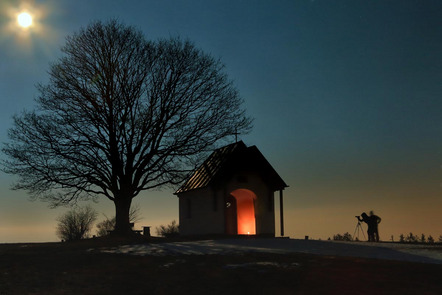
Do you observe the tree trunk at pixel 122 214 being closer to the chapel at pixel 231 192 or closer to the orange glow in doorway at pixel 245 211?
the chapel at pixel 231 192

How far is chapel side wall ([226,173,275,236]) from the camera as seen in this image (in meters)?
32.4

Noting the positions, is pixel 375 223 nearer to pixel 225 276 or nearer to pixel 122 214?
pixel 122 214

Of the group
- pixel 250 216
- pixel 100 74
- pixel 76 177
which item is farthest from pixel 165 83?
pixel 250 216

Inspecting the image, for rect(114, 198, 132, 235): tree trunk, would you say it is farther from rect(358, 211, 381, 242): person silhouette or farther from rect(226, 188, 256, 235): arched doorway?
rect(358, 211, 381, 242): person silhouette

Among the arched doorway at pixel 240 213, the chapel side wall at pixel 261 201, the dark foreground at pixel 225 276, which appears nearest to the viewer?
the dark foreground at pixel 225 276

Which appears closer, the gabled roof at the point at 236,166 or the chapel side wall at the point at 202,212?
the chapel side wall at the point at 202,212

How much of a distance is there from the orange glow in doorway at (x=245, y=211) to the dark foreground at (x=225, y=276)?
1888 cm

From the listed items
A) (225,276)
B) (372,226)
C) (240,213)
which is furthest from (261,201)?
(225,276)

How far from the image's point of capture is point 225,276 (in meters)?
12.3

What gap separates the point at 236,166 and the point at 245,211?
19.0ft

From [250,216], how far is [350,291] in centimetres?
2518

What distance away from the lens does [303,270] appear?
13.1 metres

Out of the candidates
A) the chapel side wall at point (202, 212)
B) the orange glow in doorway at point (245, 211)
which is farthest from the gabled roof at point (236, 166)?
the orange glow in doorway at point (245, 211)

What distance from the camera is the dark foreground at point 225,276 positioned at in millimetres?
11016
